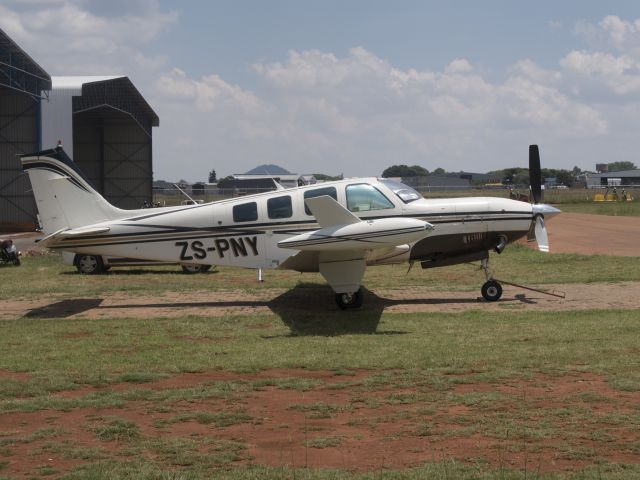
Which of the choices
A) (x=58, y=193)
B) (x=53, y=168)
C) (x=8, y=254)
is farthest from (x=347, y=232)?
(x=8, y=254)

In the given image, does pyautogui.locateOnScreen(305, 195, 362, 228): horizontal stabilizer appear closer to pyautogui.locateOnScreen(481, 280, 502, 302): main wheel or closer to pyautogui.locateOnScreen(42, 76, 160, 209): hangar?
pyautogui.locateOnScreen(481, 280, 502, 302): main wheel

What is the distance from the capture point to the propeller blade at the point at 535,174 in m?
17.0

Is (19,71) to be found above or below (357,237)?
above

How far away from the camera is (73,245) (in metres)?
16.2

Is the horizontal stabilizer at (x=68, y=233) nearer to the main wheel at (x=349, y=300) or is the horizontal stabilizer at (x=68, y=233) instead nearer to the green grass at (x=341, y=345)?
the green grass at (x=341, y=345)

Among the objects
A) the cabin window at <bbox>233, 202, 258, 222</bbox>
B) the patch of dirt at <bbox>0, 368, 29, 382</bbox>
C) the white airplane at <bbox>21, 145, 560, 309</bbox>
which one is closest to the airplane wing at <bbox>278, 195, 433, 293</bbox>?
the white airplane at <bbox>21, 145, 560, 309</bbox>

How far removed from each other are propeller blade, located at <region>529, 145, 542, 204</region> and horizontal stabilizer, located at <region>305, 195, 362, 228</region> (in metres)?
5.14

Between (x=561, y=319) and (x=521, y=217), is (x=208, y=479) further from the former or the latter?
(x=521, y=217)

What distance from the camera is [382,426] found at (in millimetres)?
7492

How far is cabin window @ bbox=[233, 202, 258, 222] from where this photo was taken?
15.9m

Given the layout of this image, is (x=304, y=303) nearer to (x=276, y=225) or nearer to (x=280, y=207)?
(x=276, y=225)

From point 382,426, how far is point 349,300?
302 inches

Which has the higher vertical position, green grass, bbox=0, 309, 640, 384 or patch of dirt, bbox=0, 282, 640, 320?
patch of dirt, bbox=0, 282, 640, 320

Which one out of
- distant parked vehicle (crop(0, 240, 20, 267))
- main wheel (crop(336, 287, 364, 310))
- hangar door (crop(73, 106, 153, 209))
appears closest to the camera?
main wheel (crop(336, 287, 364, 310))
